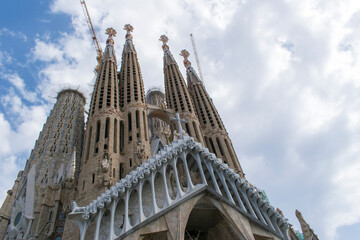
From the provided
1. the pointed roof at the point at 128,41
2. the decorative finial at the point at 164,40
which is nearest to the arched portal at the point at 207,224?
the pointed roof at the point at 128,41

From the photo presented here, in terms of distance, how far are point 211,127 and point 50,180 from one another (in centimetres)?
1592

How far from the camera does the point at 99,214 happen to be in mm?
14000

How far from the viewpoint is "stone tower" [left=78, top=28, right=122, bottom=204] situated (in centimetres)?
1906

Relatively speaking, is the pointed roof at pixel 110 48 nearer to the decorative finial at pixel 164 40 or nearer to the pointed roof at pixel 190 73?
the decorative finial at pixel 164 40

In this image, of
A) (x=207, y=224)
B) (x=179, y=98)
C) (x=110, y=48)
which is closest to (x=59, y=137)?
(x=110, y=48)

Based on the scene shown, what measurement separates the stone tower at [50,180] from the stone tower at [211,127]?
12681mm

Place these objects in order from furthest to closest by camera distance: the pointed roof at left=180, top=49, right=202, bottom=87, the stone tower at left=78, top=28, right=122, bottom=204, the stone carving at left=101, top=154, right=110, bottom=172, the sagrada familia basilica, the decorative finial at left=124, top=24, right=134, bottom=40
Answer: the decorative finial at left=124, top=24, right=134, bottom=40, the pointed roof at left=180, top=49, right=202, bottom=87, the stone carving at left=101, top=154, right=110, bottom=172, the stone tower at left=78, top=28, right=122, bottom=204, the sagrada familia basilica

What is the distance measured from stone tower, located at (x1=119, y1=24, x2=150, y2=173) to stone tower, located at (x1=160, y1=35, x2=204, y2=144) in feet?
14.6

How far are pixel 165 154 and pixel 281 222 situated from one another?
780cm

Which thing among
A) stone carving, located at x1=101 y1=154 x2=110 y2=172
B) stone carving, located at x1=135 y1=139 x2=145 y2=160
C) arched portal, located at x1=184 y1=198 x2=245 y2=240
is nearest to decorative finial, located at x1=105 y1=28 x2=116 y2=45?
stone carving, located at x1=135 y1=139 x2=145 y2=160

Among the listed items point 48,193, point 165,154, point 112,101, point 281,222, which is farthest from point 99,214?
point 112,101

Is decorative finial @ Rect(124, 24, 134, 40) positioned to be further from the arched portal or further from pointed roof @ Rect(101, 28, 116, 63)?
the arched portal

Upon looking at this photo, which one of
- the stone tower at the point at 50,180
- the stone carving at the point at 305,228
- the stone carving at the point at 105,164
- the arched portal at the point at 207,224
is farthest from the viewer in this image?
the stone tower at the point at 50,180

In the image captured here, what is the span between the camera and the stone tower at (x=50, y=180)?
22.3 meters
